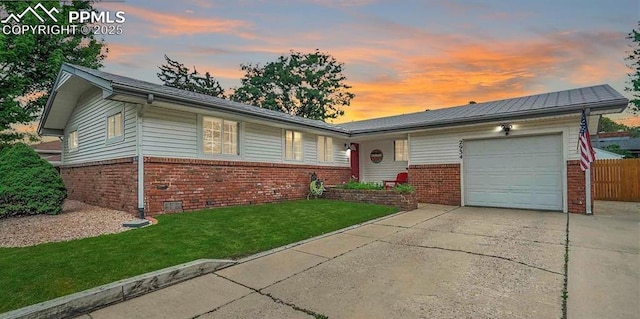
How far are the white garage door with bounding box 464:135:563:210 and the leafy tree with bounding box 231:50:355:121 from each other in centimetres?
1922

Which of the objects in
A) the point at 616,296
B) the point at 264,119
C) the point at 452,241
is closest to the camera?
the point at 616,296

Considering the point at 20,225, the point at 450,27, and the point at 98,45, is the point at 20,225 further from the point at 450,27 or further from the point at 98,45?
the point at 98,45

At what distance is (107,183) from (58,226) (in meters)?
2.61

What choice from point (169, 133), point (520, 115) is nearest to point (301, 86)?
point (169, 133)

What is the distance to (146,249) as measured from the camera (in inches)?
182

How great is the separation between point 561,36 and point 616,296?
10.1m

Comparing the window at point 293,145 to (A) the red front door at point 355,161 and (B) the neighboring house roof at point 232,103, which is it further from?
(A) the red front door at point 355,161

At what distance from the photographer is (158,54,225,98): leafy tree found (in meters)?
26.9

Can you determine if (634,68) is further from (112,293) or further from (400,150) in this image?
(112,293)

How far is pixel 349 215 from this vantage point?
8.08 metres

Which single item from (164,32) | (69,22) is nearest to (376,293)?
(164,32)

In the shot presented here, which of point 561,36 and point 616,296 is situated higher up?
point 561,36

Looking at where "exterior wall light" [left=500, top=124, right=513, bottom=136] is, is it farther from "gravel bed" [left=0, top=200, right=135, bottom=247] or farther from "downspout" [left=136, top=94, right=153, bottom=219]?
"gravel bed" [left=0, top=200, right=135, bottom=247]

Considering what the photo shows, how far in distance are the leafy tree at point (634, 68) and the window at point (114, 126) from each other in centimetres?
2706
